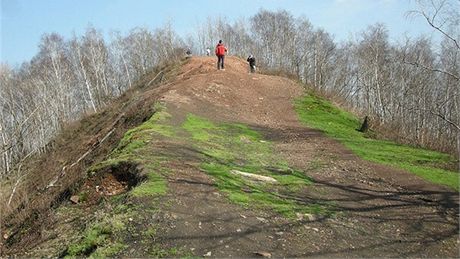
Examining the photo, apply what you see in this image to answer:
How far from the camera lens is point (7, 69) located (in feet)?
159

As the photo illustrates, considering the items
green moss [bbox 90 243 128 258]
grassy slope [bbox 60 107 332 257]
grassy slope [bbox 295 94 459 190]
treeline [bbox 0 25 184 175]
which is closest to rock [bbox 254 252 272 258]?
grassy slope [bbox 60 107 332 257]

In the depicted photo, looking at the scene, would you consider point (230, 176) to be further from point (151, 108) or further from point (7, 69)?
point (7, 69)

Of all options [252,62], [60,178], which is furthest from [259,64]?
[60,178]

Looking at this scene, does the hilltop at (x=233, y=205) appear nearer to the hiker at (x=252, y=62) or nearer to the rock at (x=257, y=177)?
the rock at (x=257, y=177)

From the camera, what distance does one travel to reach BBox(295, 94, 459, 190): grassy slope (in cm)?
1208

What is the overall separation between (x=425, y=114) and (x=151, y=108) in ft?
89.2

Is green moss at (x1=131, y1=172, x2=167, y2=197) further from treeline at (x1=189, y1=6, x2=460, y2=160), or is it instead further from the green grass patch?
treeline at (x1=189, y1=6, x2=460, y2=160)

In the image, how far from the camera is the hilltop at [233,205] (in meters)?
6.84

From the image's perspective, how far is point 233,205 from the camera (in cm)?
816

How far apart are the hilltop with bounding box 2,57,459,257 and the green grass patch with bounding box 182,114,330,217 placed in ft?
0.13

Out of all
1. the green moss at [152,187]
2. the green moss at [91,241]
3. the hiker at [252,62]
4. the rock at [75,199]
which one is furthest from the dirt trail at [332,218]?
the hiker at [252,62]

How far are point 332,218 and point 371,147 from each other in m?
7.67

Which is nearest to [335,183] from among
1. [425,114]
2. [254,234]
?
[254,234]

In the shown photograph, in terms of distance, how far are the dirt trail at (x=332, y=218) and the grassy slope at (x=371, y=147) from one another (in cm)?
58
